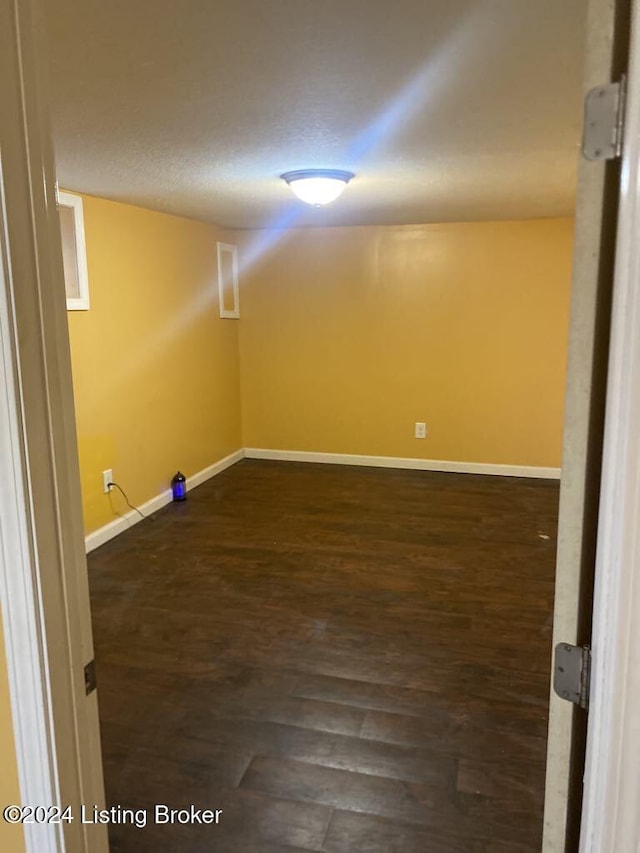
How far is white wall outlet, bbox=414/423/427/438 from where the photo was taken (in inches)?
209

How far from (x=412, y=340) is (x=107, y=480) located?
105 inches

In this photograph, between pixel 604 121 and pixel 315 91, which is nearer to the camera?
pixel 604 121

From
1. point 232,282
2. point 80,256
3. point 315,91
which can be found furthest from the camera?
point 232,282

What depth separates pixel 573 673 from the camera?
33.9 inches

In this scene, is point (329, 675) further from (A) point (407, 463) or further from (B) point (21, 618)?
(A) point (407, 463)

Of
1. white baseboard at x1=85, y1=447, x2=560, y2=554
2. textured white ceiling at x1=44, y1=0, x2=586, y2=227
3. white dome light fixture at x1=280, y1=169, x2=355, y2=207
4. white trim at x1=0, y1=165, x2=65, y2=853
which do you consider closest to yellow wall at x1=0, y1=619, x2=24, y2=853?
white trim at x1=0, y1=165, x2=65, y2=853

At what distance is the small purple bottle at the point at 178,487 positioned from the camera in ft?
15.0

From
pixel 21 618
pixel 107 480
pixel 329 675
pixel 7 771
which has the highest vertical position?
pixel 21 618

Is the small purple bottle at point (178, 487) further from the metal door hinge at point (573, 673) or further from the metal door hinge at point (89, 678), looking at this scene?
the metal door hinge at point (573, 673)

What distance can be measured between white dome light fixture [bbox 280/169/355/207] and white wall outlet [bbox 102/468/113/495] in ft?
6.57

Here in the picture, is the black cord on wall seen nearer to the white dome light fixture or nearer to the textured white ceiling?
the textured white ceiling

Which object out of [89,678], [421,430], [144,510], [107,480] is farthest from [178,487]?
→ [89,678]

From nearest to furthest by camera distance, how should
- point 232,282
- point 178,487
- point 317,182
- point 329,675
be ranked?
point 329,675
point 317,182
point 178,487
point 232,282

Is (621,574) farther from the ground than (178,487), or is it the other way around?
(621,574)
